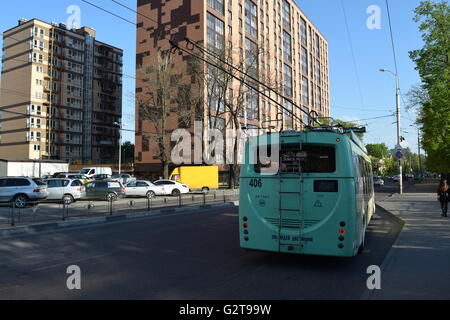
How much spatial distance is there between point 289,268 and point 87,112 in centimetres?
7693

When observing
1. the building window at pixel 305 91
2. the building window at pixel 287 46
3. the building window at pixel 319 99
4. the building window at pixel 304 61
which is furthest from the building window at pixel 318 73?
the building window at pixel 287 46

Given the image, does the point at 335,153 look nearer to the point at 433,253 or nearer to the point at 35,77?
the point at 433,253

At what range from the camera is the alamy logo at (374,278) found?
5.64 metres

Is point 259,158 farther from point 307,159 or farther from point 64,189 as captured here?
point 64,189

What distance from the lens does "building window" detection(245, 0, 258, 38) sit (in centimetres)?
6267

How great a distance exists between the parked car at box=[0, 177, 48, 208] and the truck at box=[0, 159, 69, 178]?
26.4 m

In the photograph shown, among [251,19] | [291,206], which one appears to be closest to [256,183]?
[291,206]

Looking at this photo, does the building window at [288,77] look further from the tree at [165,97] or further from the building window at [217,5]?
the tree at [165,97]

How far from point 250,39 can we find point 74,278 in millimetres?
61887

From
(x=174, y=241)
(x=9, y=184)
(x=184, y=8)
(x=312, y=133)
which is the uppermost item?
(x=184, y=8)

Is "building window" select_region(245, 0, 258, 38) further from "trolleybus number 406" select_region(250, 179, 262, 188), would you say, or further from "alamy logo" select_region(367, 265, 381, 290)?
"alamy logo" select_region(367, 265, 381, 290)

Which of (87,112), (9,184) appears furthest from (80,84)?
(9,184)

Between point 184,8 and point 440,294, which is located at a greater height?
point 184,8

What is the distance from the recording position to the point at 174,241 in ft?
32.5
